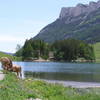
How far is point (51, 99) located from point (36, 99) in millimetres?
3262

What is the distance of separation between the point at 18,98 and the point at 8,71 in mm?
18736

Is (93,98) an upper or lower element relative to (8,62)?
lower

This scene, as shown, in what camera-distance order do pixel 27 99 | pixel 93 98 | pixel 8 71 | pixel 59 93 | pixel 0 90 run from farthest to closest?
pixel 8 71, pixel 59 93, pixel 93 98, pixel 0 90, pixel 27 99

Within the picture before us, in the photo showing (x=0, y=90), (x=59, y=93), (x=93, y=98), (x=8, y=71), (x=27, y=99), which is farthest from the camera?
(x=8, y=71)

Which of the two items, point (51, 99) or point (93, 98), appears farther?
point (93, 98)

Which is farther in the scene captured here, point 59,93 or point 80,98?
point 59,93

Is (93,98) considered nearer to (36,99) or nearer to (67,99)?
(67,99)

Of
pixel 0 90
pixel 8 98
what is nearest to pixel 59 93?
pixel 0 90

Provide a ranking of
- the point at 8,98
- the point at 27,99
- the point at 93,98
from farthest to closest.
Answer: the point at 93,98
the point at 27,99
the point at 8,98

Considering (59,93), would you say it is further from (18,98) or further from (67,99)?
(18,98)

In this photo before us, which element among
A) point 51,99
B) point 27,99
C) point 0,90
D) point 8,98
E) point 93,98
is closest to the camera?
point 8,98

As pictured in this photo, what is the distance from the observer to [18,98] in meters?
15.2

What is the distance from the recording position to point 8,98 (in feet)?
47.1

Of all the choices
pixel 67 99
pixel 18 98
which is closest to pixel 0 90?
pixel 18 98
